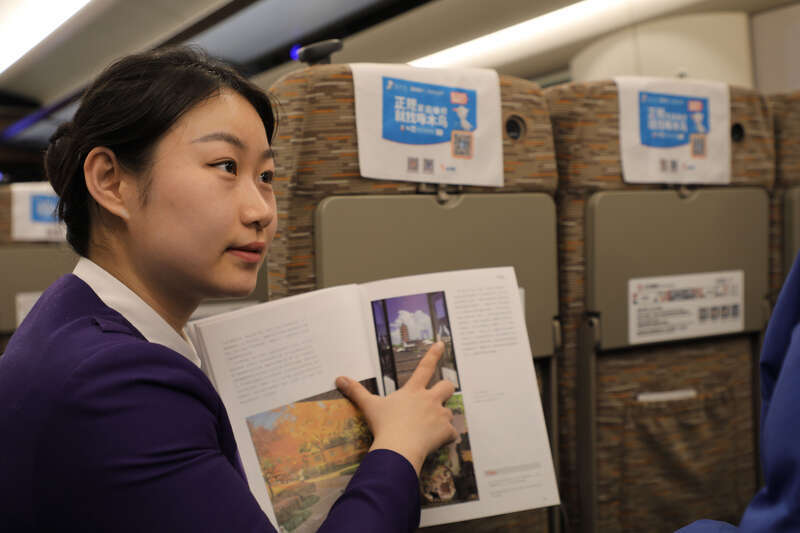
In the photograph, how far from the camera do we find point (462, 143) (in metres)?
1.05

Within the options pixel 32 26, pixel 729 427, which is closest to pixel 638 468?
pixel 729 427

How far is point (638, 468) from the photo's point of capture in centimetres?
122

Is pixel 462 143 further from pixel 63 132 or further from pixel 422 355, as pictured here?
pixel 63 132

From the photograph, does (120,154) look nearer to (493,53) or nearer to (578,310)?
(578,310)

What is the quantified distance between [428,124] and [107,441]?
0.72m

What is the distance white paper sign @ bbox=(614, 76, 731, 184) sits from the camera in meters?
1.19

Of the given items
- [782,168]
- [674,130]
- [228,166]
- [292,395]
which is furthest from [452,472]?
[782,168]

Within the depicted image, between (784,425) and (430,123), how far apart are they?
73cm

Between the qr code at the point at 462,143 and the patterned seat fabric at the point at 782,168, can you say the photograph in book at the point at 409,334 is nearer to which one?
the qr code at the point at 462,143

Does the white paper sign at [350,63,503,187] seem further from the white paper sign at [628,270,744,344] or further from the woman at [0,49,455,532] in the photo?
the white paper sign at [628,270,744,344]

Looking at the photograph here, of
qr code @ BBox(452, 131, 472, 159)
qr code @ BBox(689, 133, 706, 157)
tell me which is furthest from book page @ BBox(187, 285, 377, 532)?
qr code @ BBox(689, 133, 706, 157)

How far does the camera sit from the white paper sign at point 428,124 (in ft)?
3.20

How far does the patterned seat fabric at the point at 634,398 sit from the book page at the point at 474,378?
1.16ft

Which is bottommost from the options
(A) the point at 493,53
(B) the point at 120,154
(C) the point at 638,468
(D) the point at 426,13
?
(C) the point at 638,468
